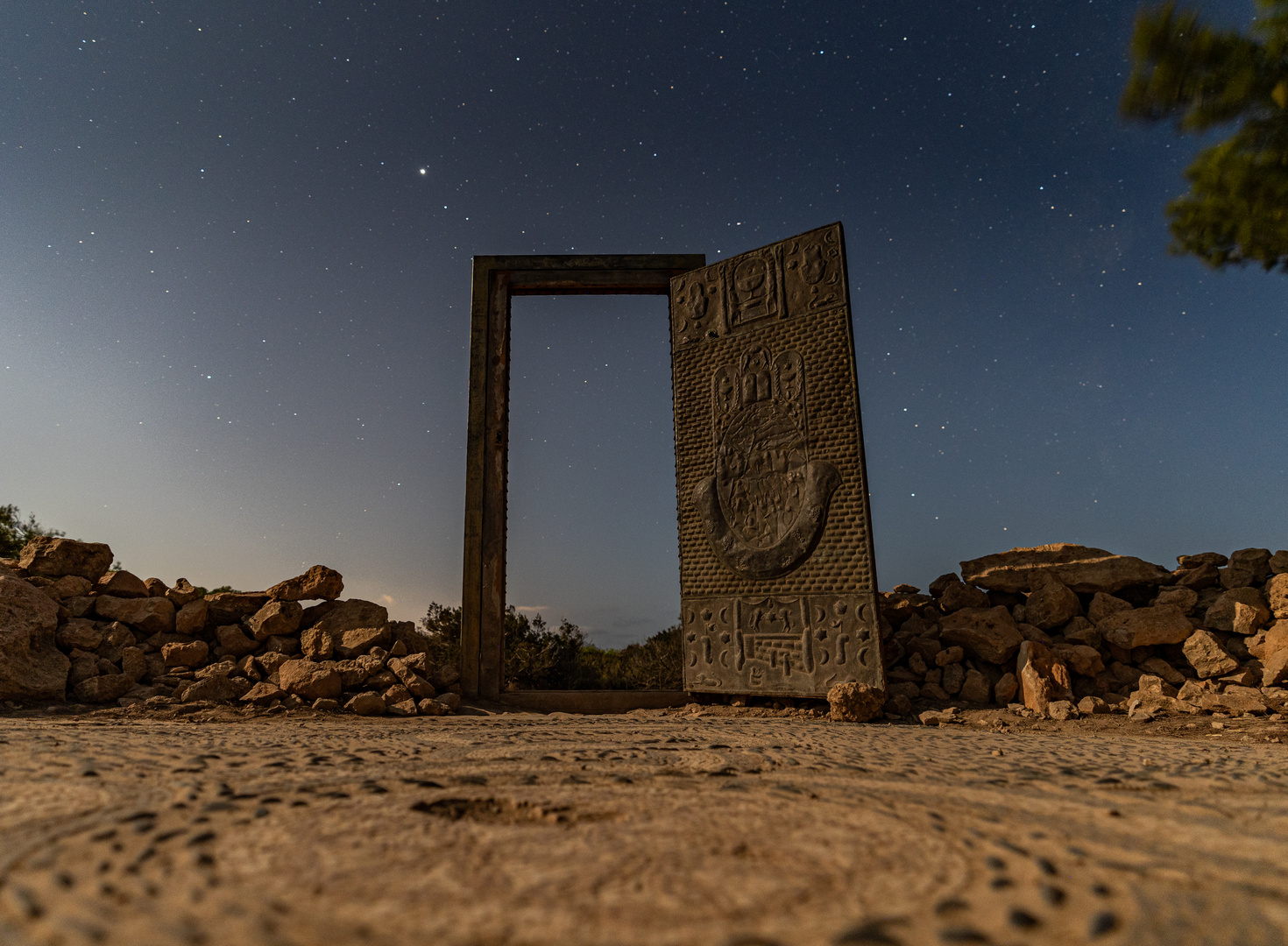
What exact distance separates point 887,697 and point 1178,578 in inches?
126

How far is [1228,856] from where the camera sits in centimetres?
144

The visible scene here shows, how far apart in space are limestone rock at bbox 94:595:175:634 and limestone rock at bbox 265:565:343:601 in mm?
856

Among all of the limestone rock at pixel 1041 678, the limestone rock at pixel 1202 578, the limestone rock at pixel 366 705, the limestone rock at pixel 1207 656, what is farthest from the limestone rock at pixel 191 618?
the limestone rock at pixel 1202 578

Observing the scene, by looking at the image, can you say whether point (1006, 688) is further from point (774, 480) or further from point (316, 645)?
point (316, 645)

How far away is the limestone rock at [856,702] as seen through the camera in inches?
205

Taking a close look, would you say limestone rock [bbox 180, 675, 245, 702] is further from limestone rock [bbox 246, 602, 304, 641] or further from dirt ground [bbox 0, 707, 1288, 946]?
dirt ground [bbox 0, 707, 1288, 946]

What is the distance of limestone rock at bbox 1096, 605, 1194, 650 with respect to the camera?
5.72 metres

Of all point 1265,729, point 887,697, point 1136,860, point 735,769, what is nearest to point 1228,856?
point 1136,860

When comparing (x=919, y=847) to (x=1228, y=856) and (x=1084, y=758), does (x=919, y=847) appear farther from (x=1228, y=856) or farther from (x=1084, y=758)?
(x=1084, y=758)

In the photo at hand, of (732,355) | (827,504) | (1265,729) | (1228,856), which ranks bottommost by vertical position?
(1265,729)

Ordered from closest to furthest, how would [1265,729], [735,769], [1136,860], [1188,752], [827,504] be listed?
[1136,860], [735,769], [1188,752], [1265,729], [827,504]

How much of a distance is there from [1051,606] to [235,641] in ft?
25.0

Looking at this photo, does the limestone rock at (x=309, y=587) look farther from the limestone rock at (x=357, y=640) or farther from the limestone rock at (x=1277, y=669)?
the limestone rock at (x=1277, y=669)

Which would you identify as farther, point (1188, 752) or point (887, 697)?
point (887, 697)
